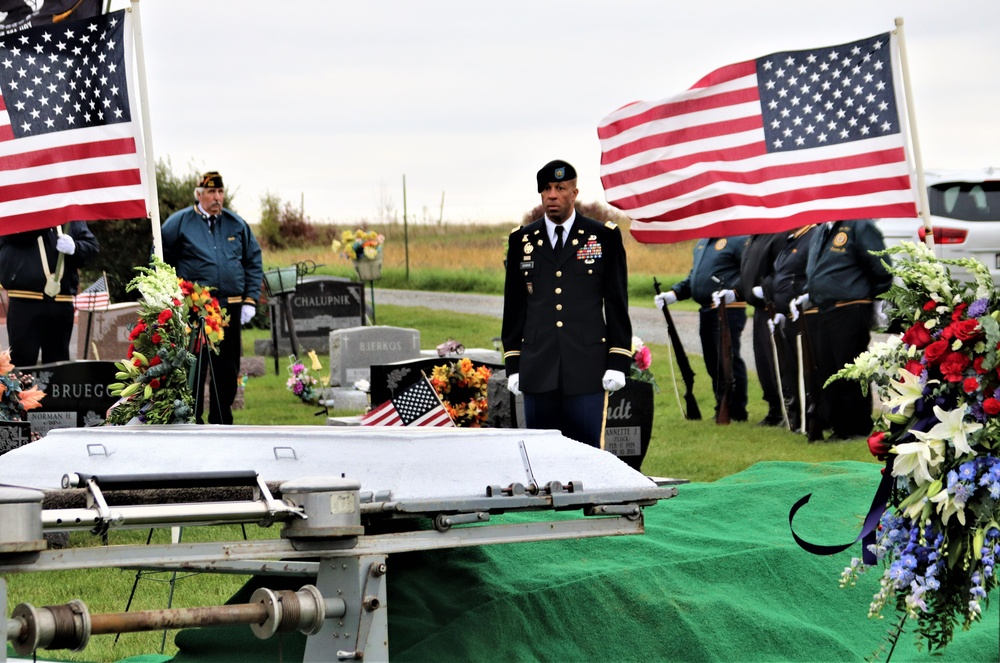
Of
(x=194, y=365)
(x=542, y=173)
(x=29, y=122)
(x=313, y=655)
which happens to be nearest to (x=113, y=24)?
(x=29, y=122)

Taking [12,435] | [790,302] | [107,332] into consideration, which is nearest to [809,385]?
[790,302]

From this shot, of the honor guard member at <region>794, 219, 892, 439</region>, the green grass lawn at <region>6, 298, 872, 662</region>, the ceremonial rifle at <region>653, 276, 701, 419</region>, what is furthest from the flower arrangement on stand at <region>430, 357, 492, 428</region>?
the ceremonial rifle at <region>653, 276, 701, 419</region>

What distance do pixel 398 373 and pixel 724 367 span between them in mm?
3275

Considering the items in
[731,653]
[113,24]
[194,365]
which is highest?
[113,24]

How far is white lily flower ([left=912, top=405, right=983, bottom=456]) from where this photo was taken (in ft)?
11.3

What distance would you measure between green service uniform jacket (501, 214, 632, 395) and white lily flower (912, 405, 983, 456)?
3111mm

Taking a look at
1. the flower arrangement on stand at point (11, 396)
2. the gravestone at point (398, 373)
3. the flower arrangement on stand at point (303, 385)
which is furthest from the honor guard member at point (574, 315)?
the flower arrangement on stand at point (303, 385)

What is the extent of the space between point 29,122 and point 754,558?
4.84m

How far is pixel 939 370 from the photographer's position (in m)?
3.67

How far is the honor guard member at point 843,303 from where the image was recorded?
10148 millimetres

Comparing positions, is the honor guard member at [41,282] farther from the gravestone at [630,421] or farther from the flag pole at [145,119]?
the gravestone at [630,421]

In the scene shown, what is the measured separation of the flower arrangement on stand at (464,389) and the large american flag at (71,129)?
2.84m

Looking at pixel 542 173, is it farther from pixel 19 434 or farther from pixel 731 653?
pixel 19 434

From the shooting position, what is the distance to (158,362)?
252 inches
